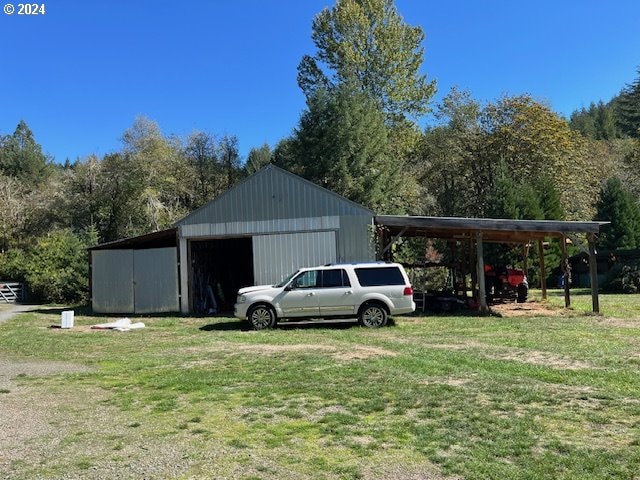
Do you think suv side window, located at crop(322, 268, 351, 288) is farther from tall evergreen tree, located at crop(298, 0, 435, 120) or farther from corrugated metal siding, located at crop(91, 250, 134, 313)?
tall evergreen tree, located at crop(298, 0, 435, 120)

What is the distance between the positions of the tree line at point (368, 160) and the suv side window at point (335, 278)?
18.7 metres

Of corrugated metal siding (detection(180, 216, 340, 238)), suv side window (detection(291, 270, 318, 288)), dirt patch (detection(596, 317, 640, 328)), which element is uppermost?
corrugated metal siding (detection(180, 216, 340, 238))

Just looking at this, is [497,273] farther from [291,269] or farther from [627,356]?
[627,356]

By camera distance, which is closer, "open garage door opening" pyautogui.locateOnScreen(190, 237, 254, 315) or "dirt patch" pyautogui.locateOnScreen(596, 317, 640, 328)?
"dirt patch" pyautogui.locateOnScreen(596, 317, 640, 328)

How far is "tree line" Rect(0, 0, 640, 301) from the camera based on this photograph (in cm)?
3547

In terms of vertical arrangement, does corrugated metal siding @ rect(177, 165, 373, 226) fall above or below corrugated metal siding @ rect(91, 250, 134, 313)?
above

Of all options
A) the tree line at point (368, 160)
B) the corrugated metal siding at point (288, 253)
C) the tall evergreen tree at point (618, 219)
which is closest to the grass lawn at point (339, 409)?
the corrugated metal siding at point (288, 253)

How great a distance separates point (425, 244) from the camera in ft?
90.5

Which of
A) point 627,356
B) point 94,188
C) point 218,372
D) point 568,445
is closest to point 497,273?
point 627,356

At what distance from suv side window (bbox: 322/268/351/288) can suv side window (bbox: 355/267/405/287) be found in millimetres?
356

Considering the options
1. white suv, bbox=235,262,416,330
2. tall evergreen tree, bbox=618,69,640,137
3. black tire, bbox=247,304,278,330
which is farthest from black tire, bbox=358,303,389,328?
tall evergreen tree, bbox=618,69,640,137

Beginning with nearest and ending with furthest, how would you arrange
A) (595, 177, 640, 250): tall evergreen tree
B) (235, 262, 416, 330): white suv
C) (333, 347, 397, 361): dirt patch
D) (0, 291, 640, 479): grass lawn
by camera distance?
(0, 291, 640, 479): grass lawn
(333, 347, 397, 361): dirt patch
(235, 262, 416, 330): white suv
(595, 177, 640, 250): tall evergreen tree

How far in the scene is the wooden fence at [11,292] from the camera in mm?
Result: 28062

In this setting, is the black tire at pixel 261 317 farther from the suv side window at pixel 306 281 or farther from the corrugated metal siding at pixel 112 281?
the corrugated metal siding at pixel 112 281
